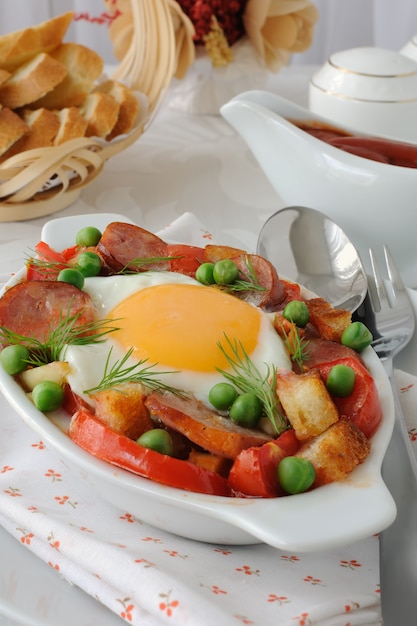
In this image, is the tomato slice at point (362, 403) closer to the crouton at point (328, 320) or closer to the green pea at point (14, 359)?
the crouton at point (328, 320)

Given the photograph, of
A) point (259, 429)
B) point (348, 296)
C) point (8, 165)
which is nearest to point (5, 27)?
point (8, 165)

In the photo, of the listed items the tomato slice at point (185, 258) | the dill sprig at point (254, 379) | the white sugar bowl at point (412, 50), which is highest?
the tomato slice at point (185, 258)

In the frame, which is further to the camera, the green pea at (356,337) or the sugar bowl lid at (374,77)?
the sugar bowl lid at (374,77)

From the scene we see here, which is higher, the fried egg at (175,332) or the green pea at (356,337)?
the fried egg at (175,332)

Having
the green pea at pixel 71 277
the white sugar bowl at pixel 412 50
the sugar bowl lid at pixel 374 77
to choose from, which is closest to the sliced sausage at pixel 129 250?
the green pea at pixel 71 277

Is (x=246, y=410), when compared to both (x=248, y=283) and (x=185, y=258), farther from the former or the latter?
(x=185, y=258)

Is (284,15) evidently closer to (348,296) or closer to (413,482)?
(348,296)

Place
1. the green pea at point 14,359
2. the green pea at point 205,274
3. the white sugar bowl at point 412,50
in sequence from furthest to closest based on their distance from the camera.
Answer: the white sugar bowl at point 412,50, the green pea at point 205,274, the green pea at point 14,359

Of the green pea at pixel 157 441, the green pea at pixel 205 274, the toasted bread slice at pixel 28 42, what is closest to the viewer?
the green pea at pixel 157 441

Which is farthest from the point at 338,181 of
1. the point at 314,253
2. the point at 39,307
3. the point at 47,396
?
the point at 47,396
